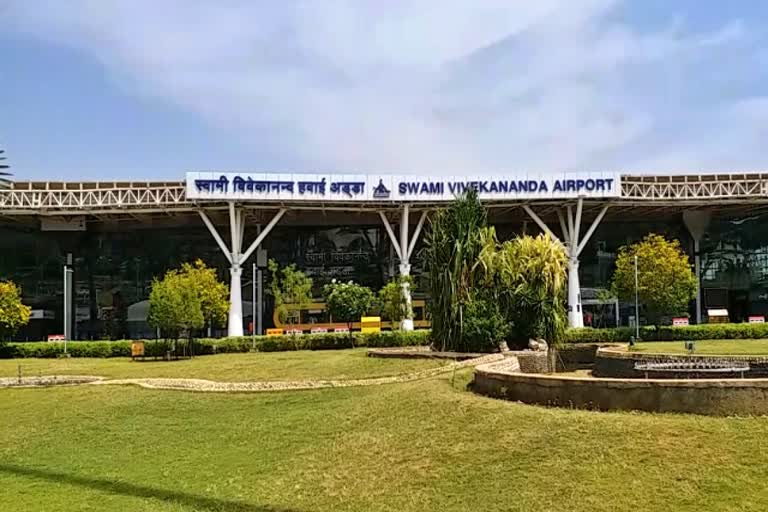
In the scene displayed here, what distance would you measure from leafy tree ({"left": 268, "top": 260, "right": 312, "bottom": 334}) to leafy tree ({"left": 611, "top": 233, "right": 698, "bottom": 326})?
69.6ft

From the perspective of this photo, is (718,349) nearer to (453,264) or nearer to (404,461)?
(453,264)

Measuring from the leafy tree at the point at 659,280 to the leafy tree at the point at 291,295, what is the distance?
21.2m

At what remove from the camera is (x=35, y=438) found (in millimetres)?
15242

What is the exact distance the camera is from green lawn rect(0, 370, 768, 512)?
853 cm

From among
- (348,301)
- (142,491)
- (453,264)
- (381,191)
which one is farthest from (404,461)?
(381,191)

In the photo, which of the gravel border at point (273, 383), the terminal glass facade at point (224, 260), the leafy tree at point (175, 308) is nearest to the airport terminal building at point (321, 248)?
the terminal glass facade at point (224, 260)

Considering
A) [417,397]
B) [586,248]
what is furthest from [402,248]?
[417,397]

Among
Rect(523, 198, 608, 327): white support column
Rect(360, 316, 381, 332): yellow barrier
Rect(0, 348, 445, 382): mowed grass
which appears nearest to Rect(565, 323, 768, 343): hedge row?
Rect(523, 198, 608, 327): white support column

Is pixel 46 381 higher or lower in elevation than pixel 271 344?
lower

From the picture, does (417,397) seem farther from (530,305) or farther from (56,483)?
(530,305)

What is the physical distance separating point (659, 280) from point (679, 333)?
15.6 feet

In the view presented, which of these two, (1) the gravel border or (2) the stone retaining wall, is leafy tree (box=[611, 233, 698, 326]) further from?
(2) the stone retaining wall

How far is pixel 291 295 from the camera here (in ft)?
180

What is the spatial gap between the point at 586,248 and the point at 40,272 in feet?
141
